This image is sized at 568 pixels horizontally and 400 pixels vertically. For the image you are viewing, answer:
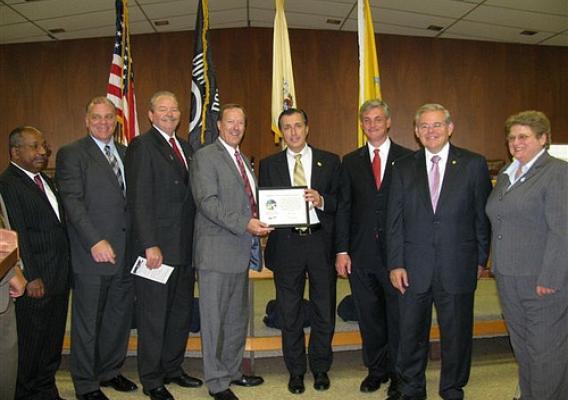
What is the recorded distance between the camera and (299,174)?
10.8 ft

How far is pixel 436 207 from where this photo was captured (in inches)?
115

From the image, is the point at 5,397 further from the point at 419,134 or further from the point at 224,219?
the point at 419,134

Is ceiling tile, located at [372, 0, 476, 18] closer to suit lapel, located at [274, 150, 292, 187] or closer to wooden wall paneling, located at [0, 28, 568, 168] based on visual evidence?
wooden wall paneling, located at [0, 28, 568, 168]

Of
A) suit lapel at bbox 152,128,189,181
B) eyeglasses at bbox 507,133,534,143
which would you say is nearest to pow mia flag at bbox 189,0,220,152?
suit lapel at bbox 152,128,189,181

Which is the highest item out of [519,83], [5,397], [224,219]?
[519,83]

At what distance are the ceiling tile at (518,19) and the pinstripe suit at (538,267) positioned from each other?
4.55 metres

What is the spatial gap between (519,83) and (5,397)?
8.39 meters

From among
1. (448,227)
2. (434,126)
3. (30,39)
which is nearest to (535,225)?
(448,227)

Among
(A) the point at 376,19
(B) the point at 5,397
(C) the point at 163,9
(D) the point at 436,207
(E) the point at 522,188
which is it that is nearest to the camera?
(B) the point at 5,397

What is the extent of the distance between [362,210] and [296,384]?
1183 millimetres

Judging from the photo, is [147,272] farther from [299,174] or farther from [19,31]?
[19,31]

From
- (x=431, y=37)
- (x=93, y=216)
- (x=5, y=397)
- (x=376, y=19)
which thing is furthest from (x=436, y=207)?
(x=431, y=37)

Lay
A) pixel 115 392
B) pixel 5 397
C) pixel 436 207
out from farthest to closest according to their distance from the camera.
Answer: pixel 115 392, pixel 436 207, pixel 5 397

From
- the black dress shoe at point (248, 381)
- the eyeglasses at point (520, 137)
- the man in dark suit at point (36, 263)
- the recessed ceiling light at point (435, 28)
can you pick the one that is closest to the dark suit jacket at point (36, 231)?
the man in dark suit at point (36, 263)
